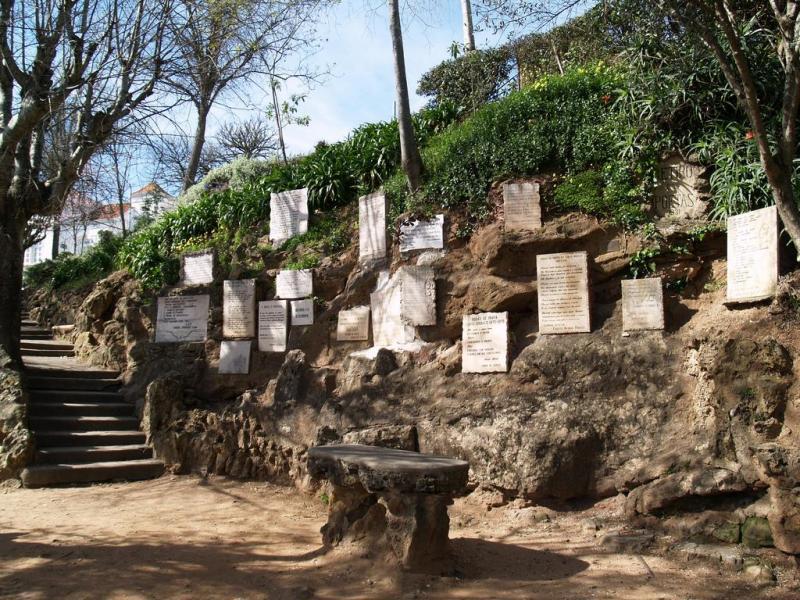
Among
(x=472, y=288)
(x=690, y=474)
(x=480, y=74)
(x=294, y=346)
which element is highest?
(x=480, y=74)

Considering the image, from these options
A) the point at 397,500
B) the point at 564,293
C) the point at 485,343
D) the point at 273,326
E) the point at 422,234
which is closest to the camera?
the point at 397,500

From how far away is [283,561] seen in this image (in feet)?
15.7

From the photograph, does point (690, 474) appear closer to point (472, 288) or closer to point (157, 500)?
point (472, 288)

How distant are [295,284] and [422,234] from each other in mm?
2109

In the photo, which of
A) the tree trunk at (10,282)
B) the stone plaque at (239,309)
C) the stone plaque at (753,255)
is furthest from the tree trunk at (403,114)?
the tree trunk at (10,282)

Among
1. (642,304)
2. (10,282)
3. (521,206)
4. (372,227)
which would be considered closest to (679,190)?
(642,304)

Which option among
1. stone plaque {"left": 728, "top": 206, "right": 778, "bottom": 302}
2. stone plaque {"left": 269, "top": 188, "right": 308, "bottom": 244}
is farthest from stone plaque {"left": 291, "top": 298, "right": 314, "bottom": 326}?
stone plaque {"left": 728, "top": 206, "right": 778, "bottom": 302}

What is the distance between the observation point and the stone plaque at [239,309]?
31.7ft

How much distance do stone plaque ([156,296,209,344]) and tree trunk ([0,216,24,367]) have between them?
6.34ft

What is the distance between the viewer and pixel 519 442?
613 cm

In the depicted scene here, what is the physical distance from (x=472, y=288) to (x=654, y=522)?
3.36 meters

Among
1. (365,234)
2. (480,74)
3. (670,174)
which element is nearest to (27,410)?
(365,234)

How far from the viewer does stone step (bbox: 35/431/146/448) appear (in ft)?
26.6

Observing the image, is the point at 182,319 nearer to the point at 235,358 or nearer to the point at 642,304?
the point at 235,358
